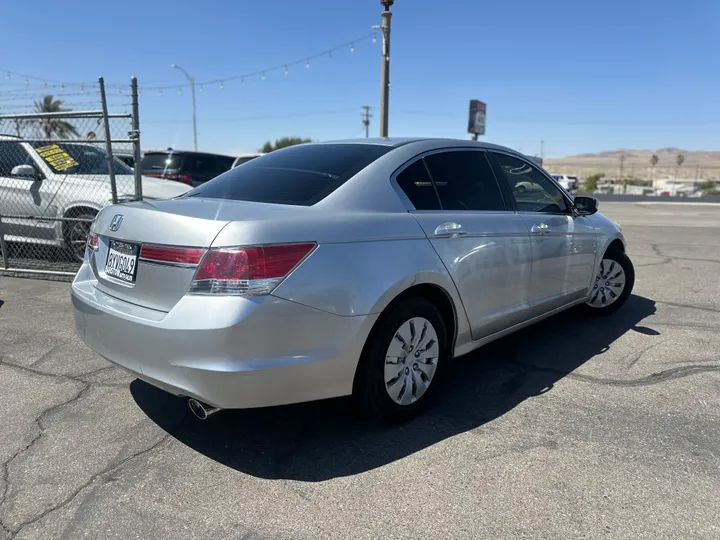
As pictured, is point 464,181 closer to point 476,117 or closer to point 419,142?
point 419,142

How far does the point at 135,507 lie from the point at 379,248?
167 cm

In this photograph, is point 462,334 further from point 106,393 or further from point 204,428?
point 106,393

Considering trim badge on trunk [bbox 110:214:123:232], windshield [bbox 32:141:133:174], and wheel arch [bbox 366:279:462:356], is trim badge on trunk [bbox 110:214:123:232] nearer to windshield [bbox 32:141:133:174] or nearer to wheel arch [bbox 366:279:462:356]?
wheel arch [bbox 366:279:462:356]

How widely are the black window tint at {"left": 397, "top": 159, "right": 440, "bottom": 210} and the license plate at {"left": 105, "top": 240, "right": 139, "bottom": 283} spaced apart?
154cm

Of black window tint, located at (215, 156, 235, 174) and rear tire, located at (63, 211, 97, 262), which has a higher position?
black window tint, located at (215, 156, 235, 174)

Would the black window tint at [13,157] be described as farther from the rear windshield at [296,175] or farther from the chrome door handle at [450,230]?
the chrome door handle at [450,230]

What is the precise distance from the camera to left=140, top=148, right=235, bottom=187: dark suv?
43.3ft

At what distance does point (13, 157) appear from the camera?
23.7 feet

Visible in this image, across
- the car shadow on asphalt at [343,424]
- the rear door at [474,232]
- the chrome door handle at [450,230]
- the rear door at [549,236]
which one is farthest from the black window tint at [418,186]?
the car shadow on asphalt at [343,424]

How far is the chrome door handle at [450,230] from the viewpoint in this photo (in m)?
3.27

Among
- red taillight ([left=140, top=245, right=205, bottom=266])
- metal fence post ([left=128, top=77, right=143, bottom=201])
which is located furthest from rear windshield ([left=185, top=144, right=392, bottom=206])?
metal fence post ([left=128, top=77, right=143, bottom=201])

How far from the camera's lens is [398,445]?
118 inches

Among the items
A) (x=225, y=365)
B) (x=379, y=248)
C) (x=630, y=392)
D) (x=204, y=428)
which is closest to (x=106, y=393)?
(x=204, y=428)

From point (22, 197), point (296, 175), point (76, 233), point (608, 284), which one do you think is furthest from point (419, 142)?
point (22, 197)
